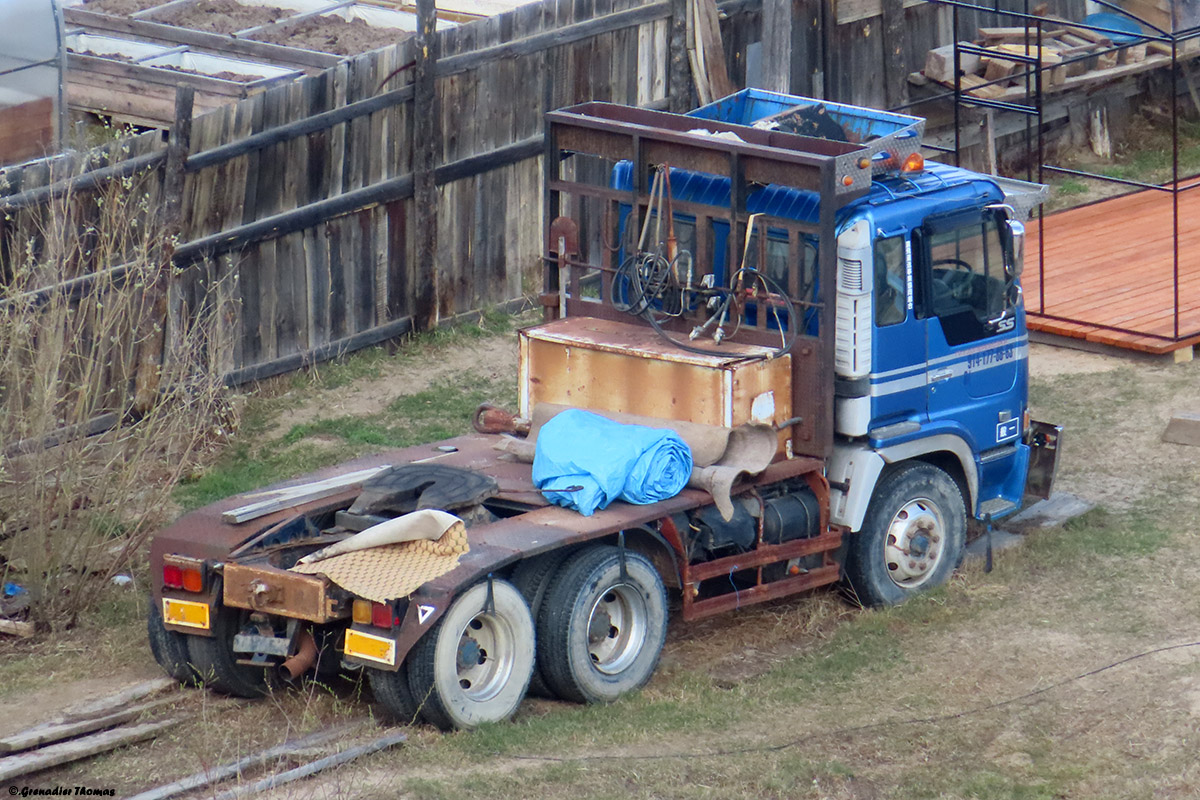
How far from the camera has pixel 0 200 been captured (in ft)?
36.0

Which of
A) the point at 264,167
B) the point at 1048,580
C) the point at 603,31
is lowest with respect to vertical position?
the point at 1048,580

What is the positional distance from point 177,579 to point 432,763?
1643 mm

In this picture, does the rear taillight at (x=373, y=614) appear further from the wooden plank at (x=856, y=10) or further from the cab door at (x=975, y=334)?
the wooden plank at (x=856, y=10)

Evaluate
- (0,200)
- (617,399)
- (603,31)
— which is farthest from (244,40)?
(617,399)

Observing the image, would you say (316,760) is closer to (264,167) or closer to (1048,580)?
(1048,580)

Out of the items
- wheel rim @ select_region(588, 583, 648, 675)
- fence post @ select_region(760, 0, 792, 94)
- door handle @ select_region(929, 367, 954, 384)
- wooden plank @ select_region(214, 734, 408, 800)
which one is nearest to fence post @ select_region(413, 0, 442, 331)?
fence post @ select_region(760, 0, 792, 94)

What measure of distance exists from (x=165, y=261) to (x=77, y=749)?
16.8 feet

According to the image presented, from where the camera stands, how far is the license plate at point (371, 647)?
757 centimetres

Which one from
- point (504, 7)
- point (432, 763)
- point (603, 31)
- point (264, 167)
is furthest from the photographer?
point (504, 7)

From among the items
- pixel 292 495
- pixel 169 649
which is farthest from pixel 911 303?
pixel 169 649

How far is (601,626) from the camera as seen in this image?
27.8 feet

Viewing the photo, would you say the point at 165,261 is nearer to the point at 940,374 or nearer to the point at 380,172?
the point at 380,172

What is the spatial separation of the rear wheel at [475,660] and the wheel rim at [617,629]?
0.51m

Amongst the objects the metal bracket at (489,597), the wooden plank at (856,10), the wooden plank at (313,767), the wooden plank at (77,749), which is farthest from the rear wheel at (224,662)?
the wooden plank at (856,10)
